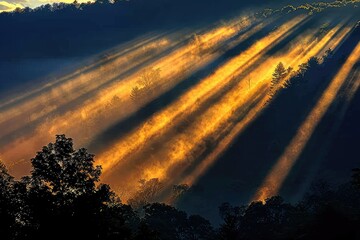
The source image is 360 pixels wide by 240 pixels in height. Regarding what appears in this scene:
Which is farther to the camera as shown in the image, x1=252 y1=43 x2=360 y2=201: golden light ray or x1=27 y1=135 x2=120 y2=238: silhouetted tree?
x1=252 y1=43 x2=360 y2=201: golden light ray

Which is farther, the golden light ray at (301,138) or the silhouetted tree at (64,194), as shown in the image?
the golden light ray at (301,138)

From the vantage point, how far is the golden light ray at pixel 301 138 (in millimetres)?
143575

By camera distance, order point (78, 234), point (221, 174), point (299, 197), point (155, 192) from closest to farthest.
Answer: point (78, 234)
point (299, 197)
point (155, 192)
point (221, 174)

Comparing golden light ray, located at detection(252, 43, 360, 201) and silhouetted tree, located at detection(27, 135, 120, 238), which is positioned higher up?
silhouetted tree, located at detection(27, 135, 120, 238)

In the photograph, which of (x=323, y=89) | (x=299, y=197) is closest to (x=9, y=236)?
(x=299, y=197)

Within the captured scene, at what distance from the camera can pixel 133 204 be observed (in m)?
134

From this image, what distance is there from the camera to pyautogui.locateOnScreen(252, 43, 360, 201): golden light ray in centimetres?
14357

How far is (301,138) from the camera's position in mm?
168250

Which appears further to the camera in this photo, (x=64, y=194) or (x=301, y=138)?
(x=301, y=138)

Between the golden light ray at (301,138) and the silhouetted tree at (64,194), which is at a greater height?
the silhouetted tree at (64,194)

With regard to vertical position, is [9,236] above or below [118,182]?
above

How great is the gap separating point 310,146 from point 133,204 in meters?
76.3

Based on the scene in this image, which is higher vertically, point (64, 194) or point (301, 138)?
point (64, 194)

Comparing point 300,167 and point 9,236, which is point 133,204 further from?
point 9,236
